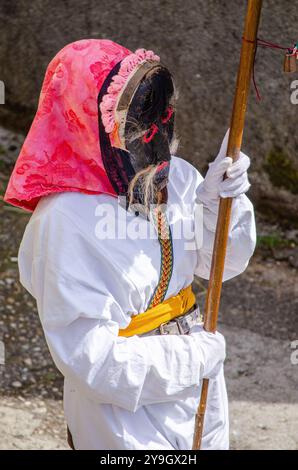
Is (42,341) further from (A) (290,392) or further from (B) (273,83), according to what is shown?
(B) (273,83)

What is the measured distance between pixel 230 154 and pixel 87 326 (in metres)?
0.61

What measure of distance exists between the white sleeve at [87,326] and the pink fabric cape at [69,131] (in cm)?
11

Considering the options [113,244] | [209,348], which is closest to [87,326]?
[113,244]

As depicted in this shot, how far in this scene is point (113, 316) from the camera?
238 cm

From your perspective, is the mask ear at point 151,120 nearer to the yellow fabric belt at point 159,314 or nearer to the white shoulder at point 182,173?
the white shoulder at point 182,173

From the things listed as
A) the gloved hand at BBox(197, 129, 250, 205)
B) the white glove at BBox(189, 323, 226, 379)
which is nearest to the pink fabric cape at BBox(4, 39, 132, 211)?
the gloved hand at BBox(197, 129, 250, 205)

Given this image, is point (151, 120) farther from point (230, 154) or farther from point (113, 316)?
point (113, 316)

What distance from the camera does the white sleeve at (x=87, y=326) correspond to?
2.29m

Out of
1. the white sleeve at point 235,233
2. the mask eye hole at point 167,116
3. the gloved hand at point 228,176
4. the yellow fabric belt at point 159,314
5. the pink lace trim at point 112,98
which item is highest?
the pink lace trim at point 112,98

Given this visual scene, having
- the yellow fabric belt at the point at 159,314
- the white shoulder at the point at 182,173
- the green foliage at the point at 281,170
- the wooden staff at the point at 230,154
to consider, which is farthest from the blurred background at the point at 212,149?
the white shoulder at the point at 182,173

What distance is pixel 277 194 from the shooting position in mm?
5328

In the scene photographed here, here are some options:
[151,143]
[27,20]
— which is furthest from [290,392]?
[27,20]

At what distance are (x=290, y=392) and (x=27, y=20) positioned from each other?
300cm

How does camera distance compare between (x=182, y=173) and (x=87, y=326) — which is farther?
(x=182, y=173)
